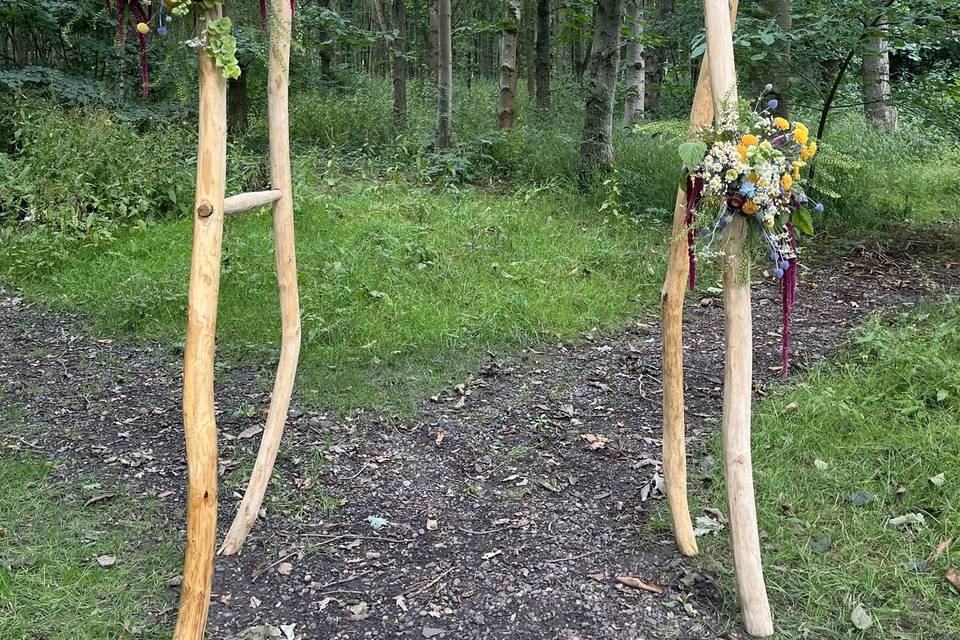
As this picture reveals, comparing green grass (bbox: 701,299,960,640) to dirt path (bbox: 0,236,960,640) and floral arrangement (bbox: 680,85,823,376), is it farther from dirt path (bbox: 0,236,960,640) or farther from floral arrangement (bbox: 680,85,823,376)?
floral arrangement (bbox: 680,85,823,376)

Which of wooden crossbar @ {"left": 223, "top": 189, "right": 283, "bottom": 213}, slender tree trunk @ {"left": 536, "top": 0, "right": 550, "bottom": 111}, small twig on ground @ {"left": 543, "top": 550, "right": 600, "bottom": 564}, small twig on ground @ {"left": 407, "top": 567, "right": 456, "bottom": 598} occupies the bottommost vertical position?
small twig on ground @ {"left": 407, "top": 567, "right": 456, "bottom": 598}

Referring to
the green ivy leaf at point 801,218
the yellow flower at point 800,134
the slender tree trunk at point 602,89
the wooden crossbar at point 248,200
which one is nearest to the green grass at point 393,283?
the slender tree trunk at point 602,89

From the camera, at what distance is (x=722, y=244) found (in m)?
2.36

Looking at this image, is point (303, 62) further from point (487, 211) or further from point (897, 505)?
point (897, 505)

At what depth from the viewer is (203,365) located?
2.26 m

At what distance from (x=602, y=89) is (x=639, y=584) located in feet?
17.7

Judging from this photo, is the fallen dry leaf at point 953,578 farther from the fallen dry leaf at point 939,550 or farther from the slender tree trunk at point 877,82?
the slender tree trunk at point 877,82

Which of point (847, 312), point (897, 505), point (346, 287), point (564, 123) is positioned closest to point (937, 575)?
point (897, 505)

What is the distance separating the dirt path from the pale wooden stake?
0.64 feet

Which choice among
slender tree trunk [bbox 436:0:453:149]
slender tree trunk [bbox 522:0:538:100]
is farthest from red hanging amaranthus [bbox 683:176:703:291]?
slender tree trunk [bbox 522:0:538:100]

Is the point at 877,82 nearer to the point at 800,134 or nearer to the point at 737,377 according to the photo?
the point at 800,134

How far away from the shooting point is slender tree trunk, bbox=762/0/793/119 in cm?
610

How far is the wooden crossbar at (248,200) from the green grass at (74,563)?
139 centimetres

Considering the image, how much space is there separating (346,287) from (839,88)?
4971 mm
